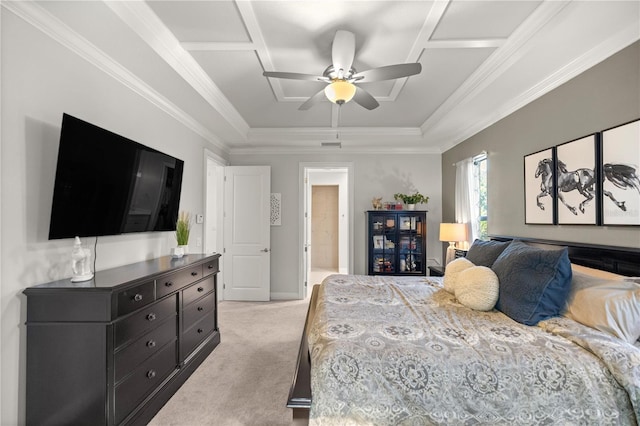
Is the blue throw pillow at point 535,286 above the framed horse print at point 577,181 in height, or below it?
below

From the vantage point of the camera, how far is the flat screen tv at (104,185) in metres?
1.75

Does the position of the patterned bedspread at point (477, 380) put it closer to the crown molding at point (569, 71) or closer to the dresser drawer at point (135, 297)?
the dresser drawer at point (135, 297)

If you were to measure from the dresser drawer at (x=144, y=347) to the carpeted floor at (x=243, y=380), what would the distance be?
46 cm

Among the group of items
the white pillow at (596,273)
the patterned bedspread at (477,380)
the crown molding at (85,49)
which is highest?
the crown molding at (85,49)

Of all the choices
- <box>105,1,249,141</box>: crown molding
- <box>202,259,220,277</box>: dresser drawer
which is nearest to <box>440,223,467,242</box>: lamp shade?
<box>202,259,220,277</box>: dresser drawer

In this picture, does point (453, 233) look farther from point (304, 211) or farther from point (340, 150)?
point (304, 211)

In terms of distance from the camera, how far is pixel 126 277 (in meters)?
1.95

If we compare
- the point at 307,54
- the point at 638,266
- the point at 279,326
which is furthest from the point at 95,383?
the point at 638,266

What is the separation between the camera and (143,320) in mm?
1999

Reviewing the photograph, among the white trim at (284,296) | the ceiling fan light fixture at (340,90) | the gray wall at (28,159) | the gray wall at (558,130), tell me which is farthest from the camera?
the white trim at (284,296)

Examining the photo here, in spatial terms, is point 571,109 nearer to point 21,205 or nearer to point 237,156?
point 21,205

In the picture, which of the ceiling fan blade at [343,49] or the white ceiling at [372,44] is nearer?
the white ceiling at [372,44]

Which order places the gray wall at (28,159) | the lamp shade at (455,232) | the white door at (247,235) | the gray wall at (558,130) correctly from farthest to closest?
1. the white door at (247,235)
2. the lamp shade at (455,232)
3. the gray wall at (558,130)
4. the gray wall at (28,159)

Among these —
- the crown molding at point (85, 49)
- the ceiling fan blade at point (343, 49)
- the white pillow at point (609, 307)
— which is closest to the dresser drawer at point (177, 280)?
the crown molding at point (85, 49)
